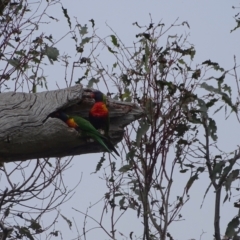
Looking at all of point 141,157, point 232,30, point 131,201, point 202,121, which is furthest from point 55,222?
point 232,30

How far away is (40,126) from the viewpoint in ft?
9.47

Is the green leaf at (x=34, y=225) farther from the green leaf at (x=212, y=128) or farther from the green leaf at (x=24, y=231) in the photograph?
the green leaf at (x=212, y=128)

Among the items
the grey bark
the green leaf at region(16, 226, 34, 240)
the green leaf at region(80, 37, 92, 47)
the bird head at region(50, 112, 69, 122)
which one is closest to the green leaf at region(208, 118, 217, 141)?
the grey bark

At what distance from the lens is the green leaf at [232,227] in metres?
2.95

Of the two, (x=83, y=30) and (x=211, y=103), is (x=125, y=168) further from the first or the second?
(x=83, y=30)

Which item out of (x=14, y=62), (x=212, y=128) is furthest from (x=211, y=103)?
(x=14, y=62)

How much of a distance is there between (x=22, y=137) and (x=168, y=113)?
1017mm

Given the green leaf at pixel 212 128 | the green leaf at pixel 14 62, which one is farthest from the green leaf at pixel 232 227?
the green leaf at pixel 14 62

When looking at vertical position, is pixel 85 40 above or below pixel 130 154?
above

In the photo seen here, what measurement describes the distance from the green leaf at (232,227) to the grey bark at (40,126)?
2.41 feet

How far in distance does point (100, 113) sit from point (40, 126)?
393 mm

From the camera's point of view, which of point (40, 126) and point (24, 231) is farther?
point (24, 231)

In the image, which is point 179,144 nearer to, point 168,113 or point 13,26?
point 168,113

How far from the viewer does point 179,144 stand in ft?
11.6
